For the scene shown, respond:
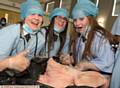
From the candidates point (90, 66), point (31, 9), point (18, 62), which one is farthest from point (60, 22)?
point (18, 62)

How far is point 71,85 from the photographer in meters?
1.60

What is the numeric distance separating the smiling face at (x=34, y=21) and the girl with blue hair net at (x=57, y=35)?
0.72ft

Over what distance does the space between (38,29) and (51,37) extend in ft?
0.73

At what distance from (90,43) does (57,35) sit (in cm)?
53

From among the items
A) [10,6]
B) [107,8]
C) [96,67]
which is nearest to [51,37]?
[96,67]

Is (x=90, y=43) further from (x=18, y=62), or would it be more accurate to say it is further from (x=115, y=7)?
(x=115, y=7)

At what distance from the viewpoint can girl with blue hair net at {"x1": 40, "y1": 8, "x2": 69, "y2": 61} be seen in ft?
7.18

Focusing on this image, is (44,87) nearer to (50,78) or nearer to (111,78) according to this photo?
(50,78)

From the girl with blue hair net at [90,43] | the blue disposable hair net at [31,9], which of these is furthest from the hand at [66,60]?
the blue disposable hair net at [31,9]

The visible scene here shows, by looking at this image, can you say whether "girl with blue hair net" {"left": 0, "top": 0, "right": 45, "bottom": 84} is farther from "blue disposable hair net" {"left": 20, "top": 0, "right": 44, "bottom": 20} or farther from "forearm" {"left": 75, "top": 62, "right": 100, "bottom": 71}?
"forearm" {"left": 75, "top": 62, "right": 100, "bottom": 71}

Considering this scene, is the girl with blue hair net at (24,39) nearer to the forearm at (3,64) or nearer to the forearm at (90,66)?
the forearm at (3,64)

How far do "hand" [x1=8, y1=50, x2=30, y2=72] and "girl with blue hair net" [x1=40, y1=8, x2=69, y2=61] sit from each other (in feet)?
2.05

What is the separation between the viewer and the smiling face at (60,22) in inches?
90.9

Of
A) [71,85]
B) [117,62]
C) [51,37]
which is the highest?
[51,37]
